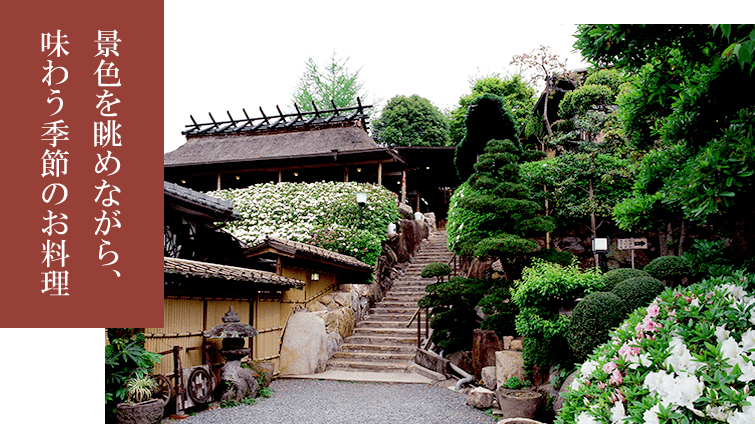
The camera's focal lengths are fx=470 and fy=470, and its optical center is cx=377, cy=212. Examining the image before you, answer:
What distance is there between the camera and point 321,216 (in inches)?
690

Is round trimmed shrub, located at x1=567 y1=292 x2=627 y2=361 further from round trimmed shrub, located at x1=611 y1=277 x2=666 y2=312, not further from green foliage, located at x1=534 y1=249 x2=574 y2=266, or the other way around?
green foliage, located at x1=534 y1=249 x2=574 y2=266

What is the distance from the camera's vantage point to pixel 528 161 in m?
15.2

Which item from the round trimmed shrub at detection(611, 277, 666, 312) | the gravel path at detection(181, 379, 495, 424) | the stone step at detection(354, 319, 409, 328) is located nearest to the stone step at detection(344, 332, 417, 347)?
the stone step at detection(354, 319, 409, 328)

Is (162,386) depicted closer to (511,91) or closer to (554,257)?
(554,257)

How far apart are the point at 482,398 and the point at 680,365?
5507 millimetres

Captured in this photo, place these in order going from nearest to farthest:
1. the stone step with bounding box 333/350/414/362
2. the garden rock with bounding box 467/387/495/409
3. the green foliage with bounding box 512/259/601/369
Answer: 1. the green foliage with bounding box 512/259/601/369
2. the garden rock with bounding box 467/387/495/409
3. the stone step with bounding box 333/350/414/362

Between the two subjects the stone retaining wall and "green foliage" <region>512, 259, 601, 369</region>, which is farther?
the stone retaining wall

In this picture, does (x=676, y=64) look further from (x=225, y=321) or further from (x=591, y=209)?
(x=591, y=209)

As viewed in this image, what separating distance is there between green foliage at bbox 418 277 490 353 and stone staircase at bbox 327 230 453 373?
1306 mm

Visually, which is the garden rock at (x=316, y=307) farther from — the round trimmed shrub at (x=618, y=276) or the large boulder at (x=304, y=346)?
the round trimmed shrub at (x=618, y=276)

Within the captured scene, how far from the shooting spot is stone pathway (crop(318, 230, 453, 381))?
11.8 meters

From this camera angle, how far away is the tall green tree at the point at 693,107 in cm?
315

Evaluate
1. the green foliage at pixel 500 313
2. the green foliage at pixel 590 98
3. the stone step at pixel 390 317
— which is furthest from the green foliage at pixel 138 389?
the green foliage at pixel 590 98

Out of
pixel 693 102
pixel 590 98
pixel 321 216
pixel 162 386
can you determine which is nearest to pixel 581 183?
pixel 590 98
